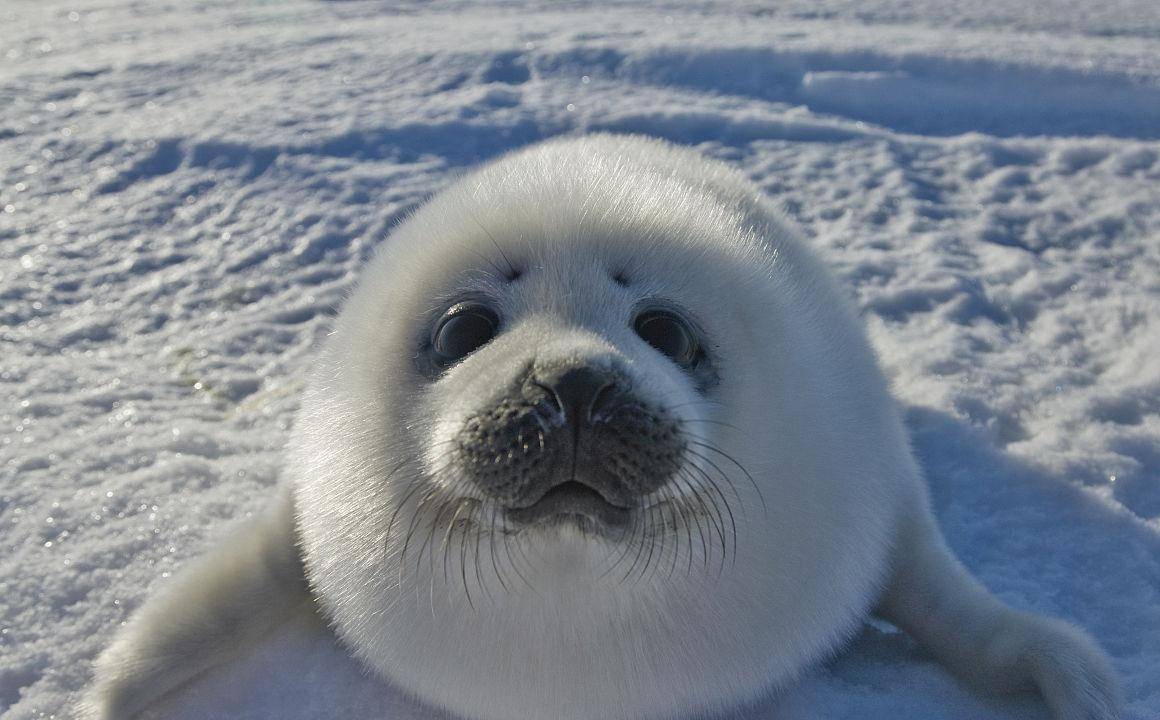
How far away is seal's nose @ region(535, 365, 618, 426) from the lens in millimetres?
1212

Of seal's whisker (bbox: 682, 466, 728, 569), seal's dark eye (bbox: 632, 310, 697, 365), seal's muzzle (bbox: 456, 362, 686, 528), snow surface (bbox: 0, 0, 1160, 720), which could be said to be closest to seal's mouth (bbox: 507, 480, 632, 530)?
seal's muzzle (bbox: 456, 362, 686, 528)

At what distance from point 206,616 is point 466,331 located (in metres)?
0.84

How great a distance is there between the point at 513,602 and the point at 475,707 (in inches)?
9.7

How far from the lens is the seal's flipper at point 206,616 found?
1721mm

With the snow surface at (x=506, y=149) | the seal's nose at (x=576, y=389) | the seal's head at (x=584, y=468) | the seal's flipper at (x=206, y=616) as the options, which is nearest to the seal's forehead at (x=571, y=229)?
the seal's head at (x=584, y=468)

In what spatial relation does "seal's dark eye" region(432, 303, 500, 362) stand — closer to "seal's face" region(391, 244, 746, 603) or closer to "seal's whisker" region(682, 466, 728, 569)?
"seal's face" region(391, 244, 746, 603)

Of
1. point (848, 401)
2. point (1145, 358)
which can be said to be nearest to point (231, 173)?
point (848, 401)

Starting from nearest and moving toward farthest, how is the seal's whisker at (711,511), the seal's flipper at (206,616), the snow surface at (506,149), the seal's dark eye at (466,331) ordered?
1. the seal's whisker at (711,511)
2. the seal's dark eye at (466,331)
3. the seal's flipper at (206,616)
4. the snow surface at (506,149)

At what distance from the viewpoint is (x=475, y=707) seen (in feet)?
5.03

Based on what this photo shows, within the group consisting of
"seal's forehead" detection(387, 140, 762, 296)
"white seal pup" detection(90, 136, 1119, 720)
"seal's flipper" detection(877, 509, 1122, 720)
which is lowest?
"seal's flipper" detection(877, 509, 1122, 720)

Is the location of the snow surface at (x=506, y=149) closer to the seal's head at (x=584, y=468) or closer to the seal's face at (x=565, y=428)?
the seal's head at (x=584, y=468)

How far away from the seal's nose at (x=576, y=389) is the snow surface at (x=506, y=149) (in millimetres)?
787

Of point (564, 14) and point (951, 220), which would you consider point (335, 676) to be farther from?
point (564, 14)

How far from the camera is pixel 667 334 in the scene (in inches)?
58.3
